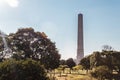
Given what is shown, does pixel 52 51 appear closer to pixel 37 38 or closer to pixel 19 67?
pixel 37 38

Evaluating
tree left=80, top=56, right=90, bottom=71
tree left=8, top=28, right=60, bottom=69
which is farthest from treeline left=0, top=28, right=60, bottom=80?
tree left=80, top=56, right=90, bottom=71

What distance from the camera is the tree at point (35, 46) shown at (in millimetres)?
46719

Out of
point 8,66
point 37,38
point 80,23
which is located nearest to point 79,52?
point 80,23

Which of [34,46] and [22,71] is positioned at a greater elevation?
[34,46]

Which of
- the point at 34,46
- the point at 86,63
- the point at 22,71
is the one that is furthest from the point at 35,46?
the point at 86,63

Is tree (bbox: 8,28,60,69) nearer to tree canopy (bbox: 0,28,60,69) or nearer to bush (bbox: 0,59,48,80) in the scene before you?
tree canopy (bbox: 0,28,60,69)

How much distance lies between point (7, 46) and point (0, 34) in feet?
7.77

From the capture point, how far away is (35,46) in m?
47.3

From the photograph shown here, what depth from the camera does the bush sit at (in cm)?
2356

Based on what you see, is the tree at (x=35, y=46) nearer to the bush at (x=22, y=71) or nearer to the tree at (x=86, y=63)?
the bush at (x=22, y=71)

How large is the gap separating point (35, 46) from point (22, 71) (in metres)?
23.5

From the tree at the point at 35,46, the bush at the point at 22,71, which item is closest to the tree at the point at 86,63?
the tree at the point at 35,46

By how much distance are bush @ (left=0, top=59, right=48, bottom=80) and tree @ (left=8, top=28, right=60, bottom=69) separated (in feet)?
70.6

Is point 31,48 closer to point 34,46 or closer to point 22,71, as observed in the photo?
point 34,46
